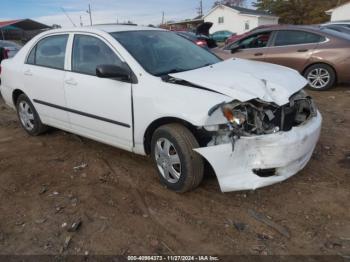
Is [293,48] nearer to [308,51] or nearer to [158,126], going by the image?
[308,51]

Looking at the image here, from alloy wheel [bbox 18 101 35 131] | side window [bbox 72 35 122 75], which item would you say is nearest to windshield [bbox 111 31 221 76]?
side window [bbox 72 35 122 75]

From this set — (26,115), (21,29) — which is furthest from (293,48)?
(21,29)

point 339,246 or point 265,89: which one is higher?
point 265,89

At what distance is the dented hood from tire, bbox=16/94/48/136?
2679 mm

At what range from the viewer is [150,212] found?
10.6 ft

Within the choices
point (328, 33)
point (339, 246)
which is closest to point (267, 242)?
point (339, 246)

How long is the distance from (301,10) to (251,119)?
47.2 m

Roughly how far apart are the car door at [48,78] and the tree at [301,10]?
44.5 meters

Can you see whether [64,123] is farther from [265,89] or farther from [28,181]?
[265,89]


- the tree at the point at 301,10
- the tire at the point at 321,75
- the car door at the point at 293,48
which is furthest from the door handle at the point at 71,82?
the tree at the point at 301,10

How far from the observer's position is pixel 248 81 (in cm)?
332

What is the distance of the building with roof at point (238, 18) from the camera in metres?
42.8

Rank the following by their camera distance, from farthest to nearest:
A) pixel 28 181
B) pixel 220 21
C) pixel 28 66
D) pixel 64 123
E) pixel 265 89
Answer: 1. pixel 220 21
2. pixel 28 66
3. pixel 64 123
4. pixel 28 181
5. pixel 265 89

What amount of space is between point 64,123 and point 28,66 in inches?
44.9
